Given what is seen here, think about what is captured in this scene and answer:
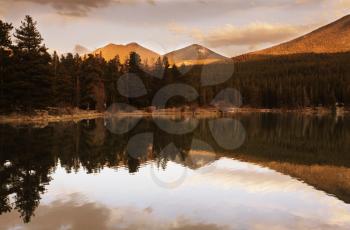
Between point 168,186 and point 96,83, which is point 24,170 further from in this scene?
point 96,83

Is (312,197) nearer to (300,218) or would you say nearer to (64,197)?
(300,218)

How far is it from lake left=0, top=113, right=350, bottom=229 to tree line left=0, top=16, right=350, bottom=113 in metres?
23.0

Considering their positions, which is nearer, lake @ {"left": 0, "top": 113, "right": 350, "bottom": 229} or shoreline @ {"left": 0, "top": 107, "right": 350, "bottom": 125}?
lake @ {"left": 0, "top": 113, "right": 350, "bottom": 229}

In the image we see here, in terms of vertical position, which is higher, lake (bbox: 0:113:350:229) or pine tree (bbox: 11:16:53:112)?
pine tree (bbox: 11:16:53:112)

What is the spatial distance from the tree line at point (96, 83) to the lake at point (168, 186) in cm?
2296

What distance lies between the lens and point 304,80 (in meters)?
195

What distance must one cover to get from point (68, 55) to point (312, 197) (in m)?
86.5

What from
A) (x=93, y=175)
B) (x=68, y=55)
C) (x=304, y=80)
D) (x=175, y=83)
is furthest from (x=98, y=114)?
(x=304, y=80)

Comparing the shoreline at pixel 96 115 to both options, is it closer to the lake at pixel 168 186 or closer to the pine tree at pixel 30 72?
the pine tree at pixel 30 72

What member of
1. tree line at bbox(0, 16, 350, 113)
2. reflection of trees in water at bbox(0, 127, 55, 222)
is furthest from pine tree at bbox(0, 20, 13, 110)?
reflection of trees in water at bbox(0, 127, 55, 222)

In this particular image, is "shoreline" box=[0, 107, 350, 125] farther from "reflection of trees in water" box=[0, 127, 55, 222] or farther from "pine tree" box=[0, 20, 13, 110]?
"reflection of trees in water" box=[0, 127, 55, 222]

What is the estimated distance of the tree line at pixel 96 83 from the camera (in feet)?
190

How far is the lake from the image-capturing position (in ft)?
48.2

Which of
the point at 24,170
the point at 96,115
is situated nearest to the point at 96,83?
the point at 96,115
